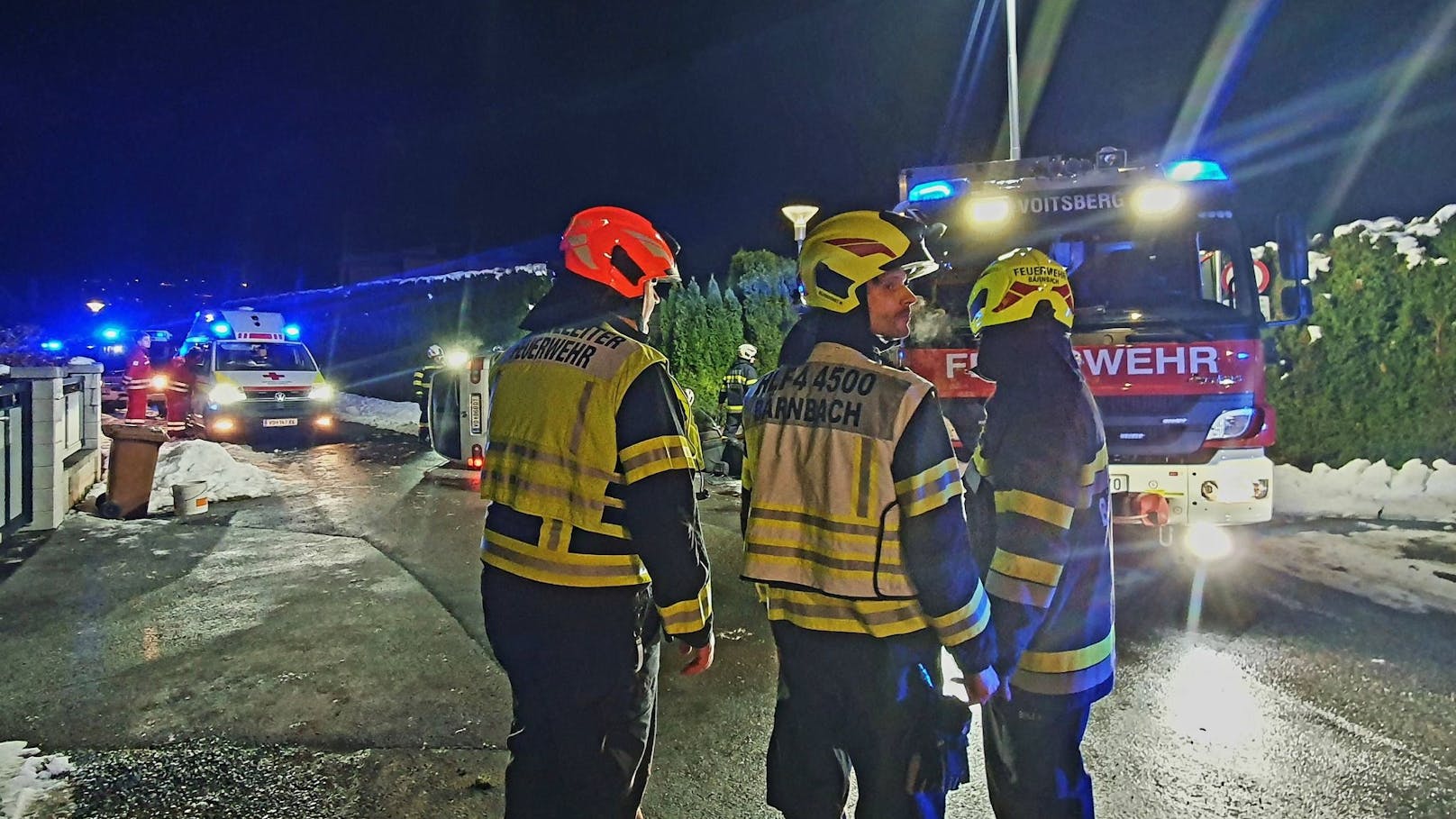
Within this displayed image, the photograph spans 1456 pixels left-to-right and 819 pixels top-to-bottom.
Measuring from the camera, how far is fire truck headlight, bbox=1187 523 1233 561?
19.8 feet

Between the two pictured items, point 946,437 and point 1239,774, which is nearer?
point 946,437

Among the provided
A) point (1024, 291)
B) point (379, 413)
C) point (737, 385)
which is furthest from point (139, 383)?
point (1024, 291)

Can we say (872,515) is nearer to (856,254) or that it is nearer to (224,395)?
(856,254)

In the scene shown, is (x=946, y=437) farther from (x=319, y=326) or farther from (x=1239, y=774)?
(x=319, y=326)

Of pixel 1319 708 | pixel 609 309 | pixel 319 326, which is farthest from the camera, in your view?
pixel 319 326

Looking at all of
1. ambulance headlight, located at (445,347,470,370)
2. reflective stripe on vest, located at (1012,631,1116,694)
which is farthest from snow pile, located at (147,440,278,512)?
reflective stripe on vest, located at (1012,631,1116,694)

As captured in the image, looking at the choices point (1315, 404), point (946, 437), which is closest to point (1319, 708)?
point (946, 437)

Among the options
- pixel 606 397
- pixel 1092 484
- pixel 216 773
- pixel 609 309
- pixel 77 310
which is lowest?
pixel 216 773

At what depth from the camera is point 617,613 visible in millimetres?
2477

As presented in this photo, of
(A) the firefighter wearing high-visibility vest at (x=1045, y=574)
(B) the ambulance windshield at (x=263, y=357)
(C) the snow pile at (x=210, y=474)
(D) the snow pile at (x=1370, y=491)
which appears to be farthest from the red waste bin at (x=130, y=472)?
(D) the snow pile at (x=1370, y=491)

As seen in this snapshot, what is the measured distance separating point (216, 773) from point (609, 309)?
268cm

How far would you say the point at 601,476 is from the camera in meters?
2.40

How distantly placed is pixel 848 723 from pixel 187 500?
30.2 feet

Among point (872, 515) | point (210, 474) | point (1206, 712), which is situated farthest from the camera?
point (210, 474)
